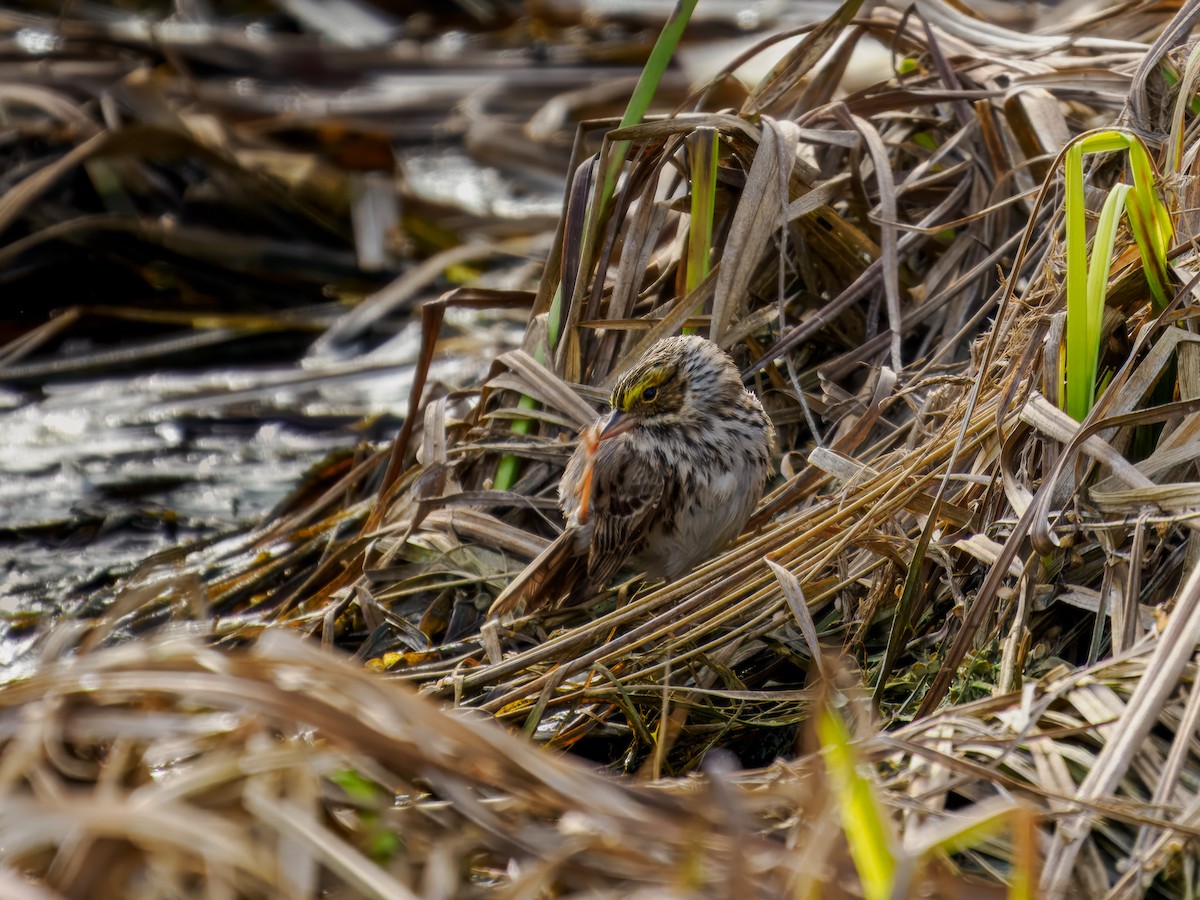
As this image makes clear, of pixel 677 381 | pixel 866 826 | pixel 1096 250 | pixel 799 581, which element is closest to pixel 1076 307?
pixel 1096 250

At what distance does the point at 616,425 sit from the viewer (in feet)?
12.1

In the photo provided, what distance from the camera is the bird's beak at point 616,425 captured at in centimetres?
366

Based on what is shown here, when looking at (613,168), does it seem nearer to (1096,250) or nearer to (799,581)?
(799,581)

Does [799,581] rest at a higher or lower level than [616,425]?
lower

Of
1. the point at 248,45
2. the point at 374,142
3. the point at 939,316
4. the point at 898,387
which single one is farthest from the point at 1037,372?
the point at 248,45

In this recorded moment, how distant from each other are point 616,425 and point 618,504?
0.72ft

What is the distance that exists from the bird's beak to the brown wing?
1.9 inches

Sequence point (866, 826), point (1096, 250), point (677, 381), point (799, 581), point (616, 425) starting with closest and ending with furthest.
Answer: point (866, 826) < point (1096, 250) < point (799, 581) < point (616, 425) < point (677, 381)

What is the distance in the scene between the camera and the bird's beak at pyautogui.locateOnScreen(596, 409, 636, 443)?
3.66 metres

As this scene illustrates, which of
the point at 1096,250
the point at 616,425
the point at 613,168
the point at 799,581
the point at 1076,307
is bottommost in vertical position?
the point at 799,581

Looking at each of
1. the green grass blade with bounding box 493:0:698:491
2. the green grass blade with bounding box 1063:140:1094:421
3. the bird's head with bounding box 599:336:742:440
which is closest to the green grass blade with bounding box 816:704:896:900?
the green grass blade with bounding box 1063:140:1094:421

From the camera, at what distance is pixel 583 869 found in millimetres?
1937

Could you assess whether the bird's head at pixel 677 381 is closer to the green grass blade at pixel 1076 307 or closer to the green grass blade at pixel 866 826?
the green grass blade at pixel 1076 307

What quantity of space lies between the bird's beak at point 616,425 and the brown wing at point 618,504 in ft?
0.16
